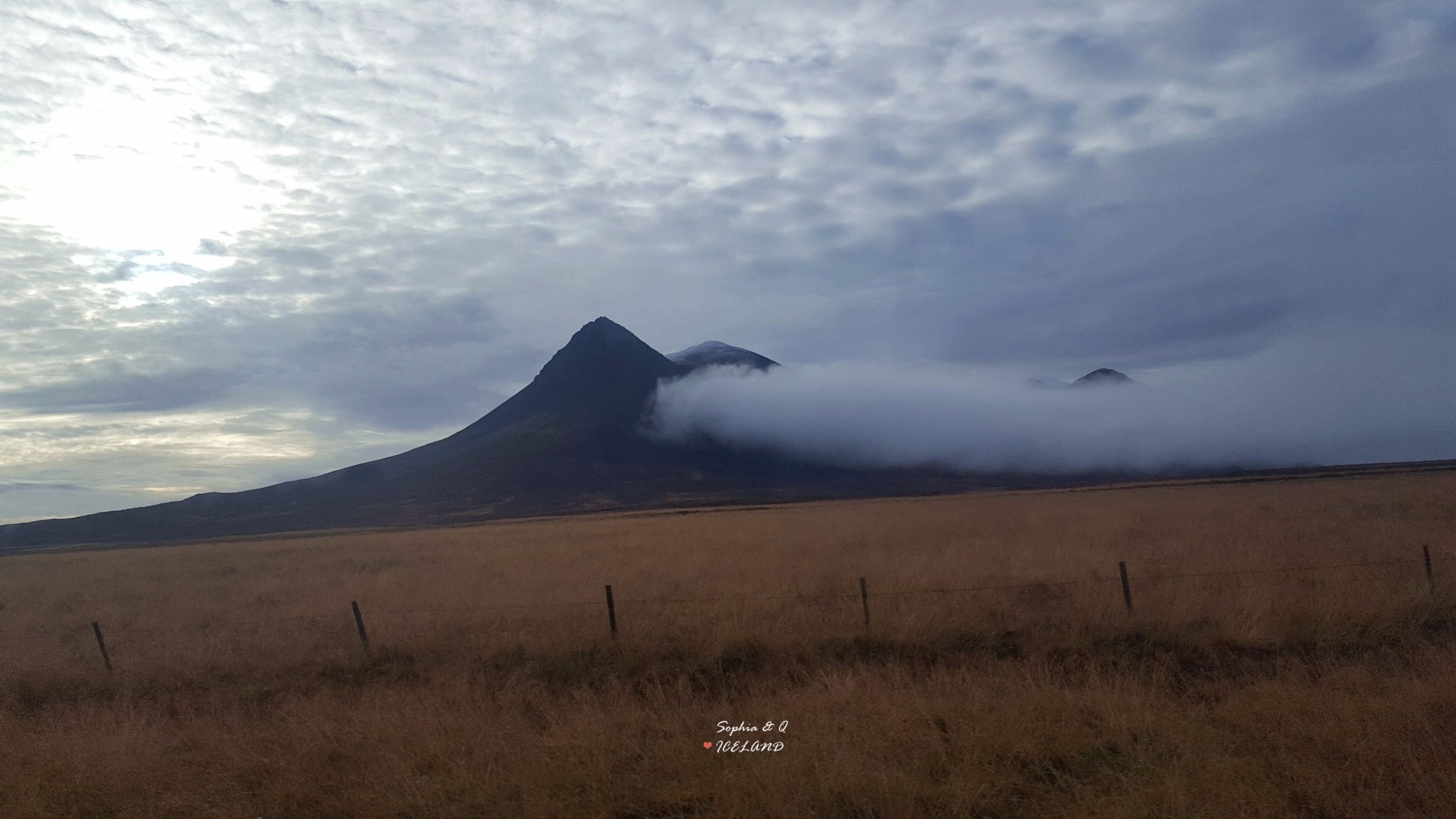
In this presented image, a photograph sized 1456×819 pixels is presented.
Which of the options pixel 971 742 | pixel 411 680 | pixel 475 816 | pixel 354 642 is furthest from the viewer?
pixel 354 642

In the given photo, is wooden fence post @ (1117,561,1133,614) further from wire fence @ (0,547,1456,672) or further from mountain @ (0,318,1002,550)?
mountain @ (0,318,1002,550)

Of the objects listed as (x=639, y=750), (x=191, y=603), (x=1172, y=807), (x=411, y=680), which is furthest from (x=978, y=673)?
(x=191, y=603)

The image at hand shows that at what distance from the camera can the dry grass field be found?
679cm

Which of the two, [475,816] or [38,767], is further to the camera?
[38,767]

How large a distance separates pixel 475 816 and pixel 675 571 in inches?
557

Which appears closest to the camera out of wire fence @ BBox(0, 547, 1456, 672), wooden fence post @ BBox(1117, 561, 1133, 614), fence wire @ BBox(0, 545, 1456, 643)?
wooden fence post @ BBox(1117, 561, 1133, 614)

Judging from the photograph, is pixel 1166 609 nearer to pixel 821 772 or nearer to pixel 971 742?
pixel 971 742

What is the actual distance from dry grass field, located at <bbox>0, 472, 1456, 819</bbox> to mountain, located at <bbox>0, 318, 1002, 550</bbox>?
264 feet

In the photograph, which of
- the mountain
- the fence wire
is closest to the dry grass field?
the fence wire

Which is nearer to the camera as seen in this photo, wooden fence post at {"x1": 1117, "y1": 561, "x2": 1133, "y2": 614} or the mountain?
wooden fence post at {"x1": 1117, "y1": 561, "x2": 1133, "y2": 614}

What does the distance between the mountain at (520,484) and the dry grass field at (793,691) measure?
8051 centimetres

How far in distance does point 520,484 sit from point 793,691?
132042 millimetres

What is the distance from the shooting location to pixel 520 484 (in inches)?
5359

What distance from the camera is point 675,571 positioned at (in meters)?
20.9
